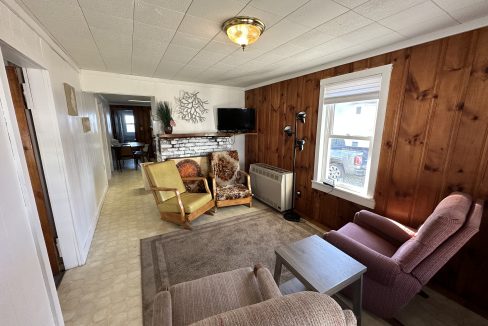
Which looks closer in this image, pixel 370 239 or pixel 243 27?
pixel 243 27

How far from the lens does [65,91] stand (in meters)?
2.11

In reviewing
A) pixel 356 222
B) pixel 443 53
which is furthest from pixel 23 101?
pixel 443 53

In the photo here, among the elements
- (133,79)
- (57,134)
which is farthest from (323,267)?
(133,79)

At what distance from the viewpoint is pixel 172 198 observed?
289 cm

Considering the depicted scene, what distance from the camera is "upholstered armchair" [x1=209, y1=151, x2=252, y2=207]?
3229 mm

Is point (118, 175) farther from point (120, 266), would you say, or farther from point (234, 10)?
point (234, 10)

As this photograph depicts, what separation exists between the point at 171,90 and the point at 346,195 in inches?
130

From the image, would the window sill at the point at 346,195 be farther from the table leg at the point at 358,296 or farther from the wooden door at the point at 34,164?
the wooden door at the point at 34,164

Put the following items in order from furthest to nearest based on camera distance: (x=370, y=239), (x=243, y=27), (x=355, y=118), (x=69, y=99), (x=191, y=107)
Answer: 1. (x=191, y=107)
2. (x=355, y=118)
3. (x=69, y=99)
4. (x=370, y=239)
5. (x=243, y=27)

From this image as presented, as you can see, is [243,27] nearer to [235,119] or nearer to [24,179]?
[24,179]

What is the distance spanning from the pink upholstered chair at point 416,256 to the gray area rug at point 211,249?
73 centimetres

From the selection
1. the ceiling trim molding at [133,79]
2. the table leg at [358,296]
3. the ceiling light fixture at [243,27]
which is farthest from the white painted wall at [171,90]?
the table leg at [358,296]

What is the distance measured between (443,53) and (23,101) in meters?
3.47

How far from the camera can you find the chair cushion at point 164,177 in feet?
9.29
